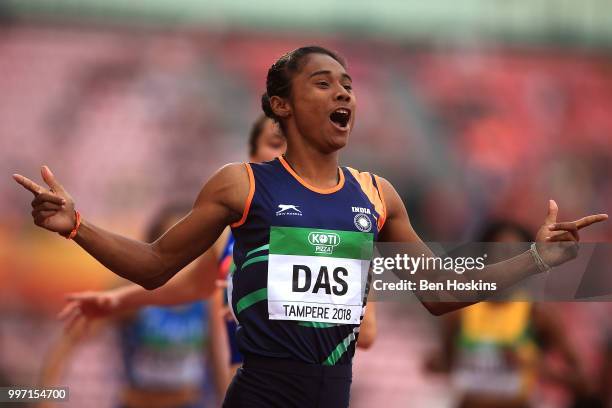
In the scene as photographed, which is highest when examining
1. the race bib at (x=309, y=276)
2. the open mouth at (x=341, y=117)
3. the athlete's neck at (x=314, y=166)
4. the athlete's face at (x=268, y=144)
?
the athlete's face at (x=268, y=144)

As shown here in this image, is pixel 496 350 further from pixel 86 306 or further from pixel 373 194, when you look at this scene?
pixel 373 194

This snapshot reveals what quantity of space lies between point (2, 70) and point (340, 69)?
571 inches

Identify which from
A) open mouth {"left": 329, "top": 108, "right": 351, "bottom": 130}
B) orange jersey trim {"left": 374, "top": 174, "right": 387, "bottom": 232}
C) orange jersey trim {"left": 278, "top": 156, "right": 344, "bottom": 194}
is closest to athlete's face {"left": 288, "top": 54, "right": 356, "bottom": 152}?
open mouth {"left": 329, "top": 108, "right": 351, "bottom": 130}

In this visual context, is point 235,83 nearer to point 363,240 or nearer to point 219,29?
point 219,29

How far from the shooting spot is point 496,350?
8.34 m

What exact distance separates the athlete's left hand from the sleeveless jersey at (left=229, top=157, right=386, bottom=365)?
66 centimetres

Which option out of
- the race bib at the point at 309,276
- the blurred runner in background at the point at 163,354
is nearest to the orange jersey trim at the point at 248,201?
the race bib at the point at 309,276

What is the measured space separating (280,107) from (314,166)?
11.0 inches

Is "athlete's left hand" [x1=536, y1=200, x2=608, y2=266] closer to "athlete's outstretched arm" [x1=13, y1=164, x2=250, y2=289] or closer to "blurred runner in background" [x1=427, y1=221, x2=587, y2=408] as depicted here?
"athlete's outstretched arm" [x1=13, y1=164, x2=250, y2=289]

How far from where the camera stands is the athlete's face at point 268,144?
5734mm

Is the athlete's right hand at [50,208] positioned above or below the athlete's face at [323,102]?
below

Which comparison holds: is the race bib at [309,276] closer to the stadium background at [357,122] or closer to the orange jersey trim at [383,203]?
the orange jersey trim at [383,203]

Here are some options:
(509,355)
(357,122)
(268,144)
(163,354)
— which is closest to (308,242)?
(268,144)

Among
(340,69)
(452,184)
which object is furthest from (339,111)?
(452,184)
